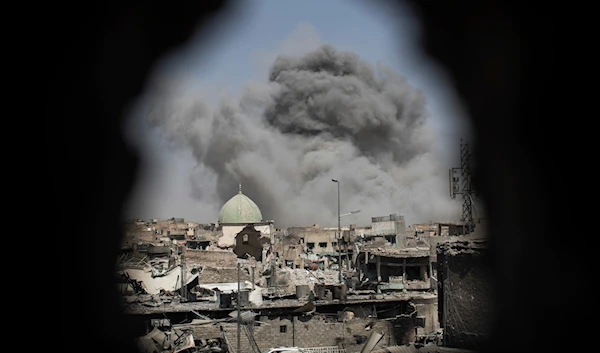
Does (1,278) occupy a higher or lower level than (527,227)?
lower

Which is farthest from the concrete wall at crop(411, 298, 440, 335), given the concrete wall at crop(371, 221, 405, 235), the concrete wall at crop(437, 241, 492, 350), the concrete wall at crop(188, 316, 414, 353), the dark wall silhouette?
the concrete wall at crop(371, 221, 405, 235)

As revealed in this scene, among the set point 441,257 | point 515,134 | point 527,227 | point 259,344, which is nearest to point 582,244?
point 527,227

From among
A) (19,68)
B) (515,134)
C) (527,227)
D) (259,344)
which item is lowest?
(259,344)

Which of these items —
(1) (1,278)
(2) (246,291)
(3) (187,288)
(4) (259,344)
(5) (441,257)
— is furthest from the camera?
(3) (187,288)

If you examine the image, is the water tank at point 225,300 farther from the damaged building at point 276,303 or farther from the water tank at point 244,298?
the water tank at point 244,298

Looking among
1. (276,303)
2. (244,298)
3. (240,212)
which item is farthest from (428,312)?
(240,212)

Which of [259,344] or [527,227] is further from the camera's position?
[259,344]

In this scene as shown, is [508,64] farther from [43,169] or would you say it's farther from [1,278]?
[1,278]

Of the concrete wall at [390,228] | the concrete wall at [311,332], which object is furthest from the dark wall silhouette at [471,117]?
the concrete wall at [390,228]
